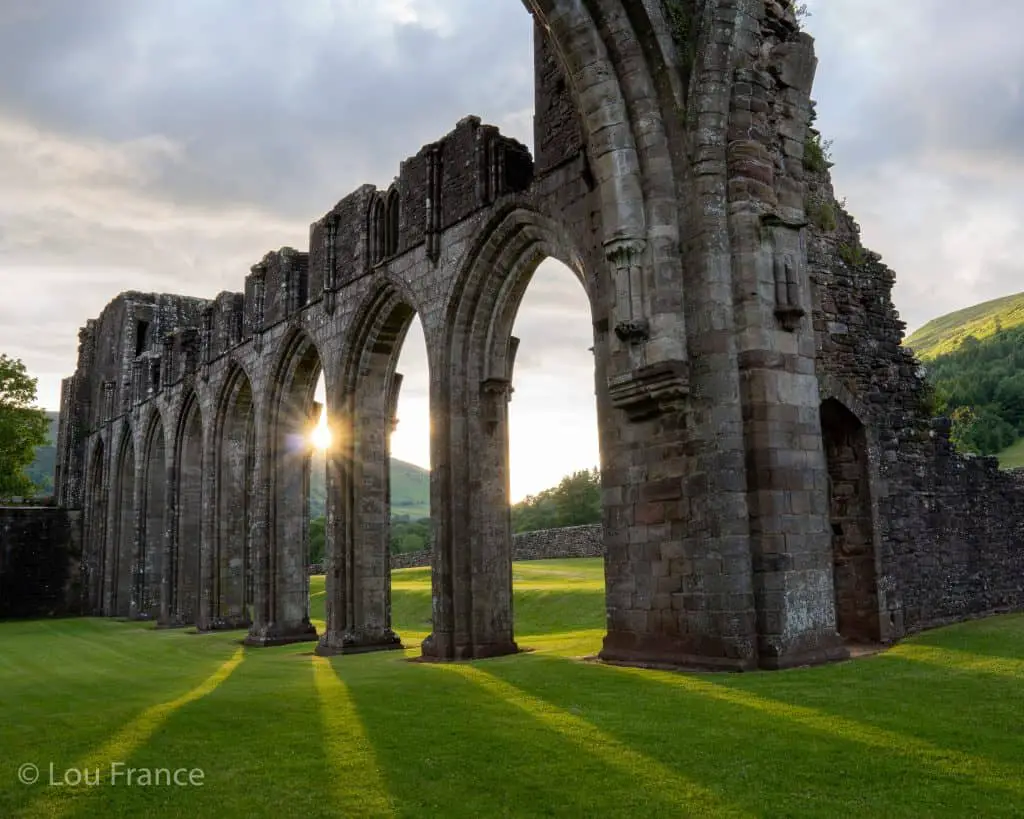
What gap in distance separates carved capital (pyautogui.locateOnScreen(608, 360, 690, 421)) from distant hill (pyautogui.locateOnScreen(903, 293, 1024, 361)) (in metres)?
64.4

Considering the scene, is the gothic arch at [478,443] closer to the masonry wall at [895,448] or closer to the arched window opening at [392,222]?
the arched window opening at [392,222]

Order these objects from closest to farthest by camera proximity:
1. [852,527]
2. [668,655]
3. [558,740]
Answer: [558,740]
[668,655]
[852,527]

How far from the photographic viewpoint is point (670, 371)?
8320 mm

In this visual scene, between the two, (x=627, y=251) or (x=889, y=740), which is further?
(x=627, y=251)

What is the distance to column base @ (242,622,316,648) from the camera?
16.0 m

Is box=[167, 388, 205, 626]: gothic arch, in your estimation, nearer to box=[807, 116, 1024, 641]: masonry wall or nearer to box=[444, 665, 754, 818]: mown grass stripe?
box=[807, 116, 1024, 641]: masonry wall

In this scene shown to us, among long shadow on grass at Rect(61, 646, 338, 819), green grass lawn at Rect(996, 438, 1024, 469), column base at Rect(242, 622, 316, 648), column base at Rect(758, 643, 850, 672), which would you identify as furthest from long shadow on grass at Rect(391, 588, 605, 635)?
green grass lawn at Rect(996, 438, 1024, 469)

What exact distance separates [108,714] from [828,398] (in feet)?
25.2

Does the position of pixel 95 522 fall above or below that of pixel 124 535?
above

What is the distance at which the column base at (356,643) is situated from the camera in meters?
13.6

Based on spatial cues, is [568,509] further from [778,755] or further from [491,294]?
[778,755]

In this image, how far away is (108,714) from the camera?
272 inches

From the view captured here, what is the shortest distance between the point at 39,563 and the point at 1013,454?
3980 cm

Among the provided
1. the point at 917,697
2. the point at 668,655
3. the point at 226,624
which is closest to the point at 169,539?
the point at 226,624
